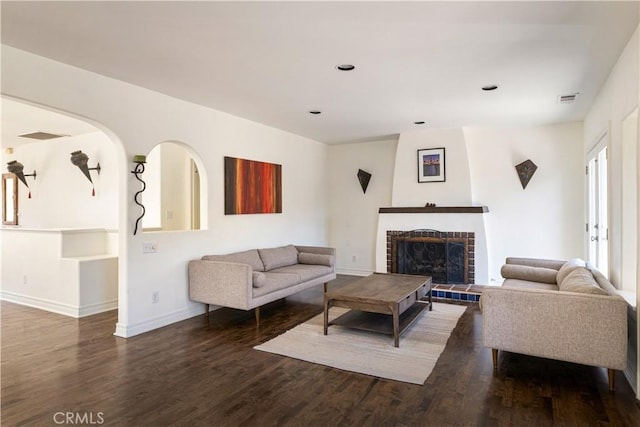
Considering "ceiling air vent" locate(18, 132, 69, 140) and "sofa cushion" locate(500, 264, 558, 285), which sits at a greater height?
"ceiling air vent" locate(18, 132, 69, 140)

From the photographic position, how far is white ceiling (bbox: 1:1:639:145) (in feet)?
7.99

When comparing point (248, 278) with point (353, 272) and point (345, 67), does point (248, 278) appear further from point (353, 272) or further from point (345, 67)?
point (353, 272)

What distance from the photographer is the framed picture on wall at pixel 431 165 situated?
20.7ft

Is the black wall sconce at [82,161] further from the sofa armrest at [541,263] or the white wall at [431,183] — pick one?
the sofa armrest at [541,263]

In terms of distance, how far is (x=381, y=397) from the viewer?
256cm

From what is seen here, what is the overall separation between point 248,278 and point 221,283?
39 cm

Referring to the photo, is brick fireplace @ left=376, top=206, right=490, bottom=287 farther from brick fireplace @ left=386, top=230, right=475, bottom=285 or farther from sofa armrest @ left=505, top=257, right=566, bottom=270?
sofa armrest @ left=505, top=257, right=566, bottom=270

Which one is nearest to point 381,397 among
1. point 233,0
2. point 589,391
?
point 589,391

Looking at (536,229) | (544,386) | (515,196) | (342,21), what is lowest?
(544,386)

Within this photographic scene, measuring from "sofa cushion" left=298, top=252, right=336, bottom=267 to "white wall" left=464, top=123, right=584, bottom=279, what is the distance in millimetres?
2657

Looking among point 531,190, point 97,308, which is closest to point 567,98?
point 531,190

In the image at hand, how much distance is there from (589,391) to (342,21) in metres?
3.06

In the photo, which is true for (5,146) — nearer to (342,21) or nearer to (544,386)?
(342,21)

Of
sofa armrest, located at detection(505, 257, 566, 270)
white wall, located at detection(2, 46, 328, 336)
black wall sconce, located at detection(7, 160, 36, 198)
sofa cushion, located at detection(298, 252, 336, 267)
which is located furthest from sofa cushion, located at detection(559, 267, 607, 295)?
black wall sconce, located at detection(7, 160, 36, 198)
